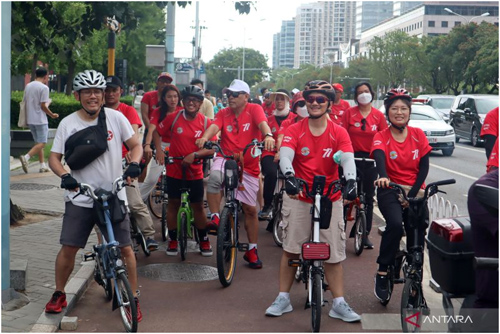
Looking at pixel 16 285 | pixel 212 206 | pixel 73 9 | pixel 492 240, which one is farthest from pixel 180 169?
pixel 73 9

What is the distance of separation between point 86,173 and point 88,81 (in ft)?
2.37

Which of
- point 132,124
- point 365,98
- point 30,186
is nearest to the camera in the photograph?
point 132,124

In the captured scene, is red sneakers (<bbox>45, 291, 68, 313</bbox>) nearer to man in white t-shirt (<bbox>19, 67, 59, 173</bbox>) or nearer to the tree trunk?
the tree trunk

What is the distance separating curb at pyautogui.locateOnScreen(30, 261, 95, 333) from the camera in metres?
6.06

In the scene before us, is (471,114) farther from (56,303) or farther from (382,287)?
(56,303)

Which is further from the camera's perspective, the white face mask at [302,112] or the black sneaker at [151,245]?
the white face mask at [302,112]

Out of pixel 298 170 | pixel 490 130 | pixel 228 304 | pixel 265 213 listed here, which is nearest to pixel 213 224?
pixel 228 304

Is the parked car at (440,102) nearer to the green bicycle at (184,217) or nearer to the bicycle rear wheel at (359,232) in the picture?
the bicycle rear wheel at (359,232)

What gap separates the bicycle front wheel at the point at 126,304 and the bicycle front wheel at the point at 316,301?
132cm

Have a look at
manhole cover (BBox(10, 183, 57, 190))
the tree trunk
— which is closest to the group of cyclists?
the tree trunk

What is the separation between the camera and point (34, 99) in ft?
48.6

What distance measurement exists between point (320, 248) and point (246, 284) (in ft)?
6.04

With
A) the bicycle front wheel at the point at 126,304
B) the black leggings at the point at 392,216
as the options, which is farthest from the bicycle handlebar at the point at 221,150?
the bicycle front wheel at the point at 126,304

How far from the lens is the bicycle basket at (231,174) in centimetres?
800
